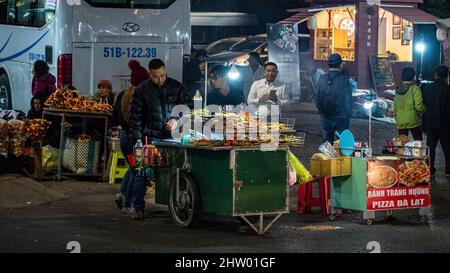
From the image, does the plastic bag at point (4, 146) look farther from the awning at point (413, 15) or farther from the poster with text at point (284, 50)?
the awning at point (413, 15)

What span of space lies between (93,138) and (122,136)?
3270 millimetres

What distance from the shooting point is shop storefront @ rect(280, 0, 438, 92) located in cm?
3167

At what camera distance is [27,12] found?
65.2ft

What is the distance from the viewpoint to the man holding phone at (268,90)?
593 inches

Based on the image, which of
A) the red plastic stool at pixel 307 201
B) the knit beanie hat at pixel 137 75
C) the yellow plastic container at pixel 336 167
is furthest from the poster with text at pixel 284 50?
the yellow plastic container at pixel 336 167

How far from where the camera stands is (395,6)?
32.2 m

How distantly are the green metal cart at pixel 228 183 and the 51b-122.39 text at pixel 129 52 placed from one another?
6.57 m

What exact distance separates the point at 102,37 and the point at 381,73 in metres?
14.9

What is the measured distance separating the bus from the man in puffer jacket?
4.34 meters

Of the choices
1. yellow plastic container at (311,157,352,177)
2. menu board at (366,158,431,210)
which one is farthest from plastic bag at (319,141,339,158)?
menu board at (366,158,431,210)

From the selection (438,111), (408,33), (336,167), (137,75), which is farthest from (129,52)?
(408,33)

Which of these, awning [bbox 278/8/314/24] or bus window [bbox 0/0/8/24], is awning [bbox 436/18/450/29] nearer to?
awning [bbox 278/8/314/24]

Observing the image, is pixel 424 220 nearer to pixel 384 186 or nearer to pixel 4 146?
pixel 384 186

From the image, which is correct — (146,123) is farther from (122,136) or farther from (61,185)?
(61,185)
